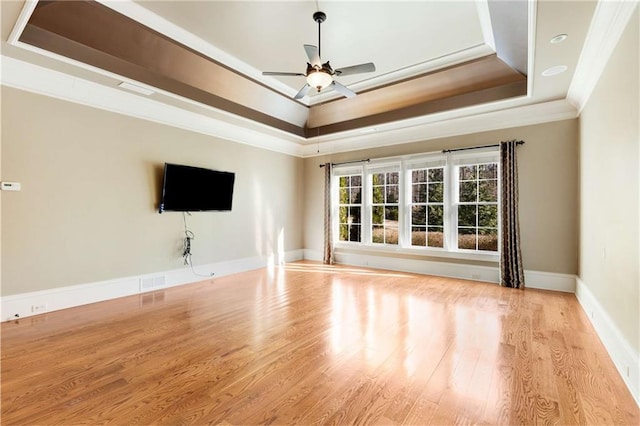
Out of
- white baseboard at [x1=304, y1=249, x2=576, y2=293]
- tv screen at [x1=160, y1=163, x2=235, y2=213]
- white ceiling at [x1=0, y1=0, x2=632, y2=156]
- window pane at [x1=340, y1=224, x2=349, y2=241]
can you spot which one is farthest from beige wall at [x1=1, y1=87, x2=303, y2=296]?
white baseboard at [x1=304, y1=249, x2=576, y2=293]

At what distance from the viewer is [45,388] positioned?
2217 mm

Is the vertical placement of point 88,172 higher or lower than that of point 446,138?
lower

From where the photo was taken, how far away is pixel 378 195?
269 inches

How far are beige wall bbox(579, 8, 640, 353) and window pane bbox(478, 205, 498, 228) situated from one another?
1576 millimetres

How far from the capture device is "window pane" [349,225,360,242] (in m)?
7.16

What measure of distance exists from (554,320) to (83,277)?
5972 mm

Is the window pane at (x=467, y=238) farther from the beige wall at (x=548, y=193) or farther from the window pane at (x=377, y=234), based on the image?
the window pane at (x=377, y=234)

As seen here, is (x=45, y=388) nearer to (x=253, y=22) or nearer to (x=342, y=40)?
(x=253, y=22)

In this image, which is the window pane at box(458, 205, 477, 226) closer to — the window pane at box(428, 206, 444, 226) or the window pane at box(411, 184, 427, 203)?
the window pane at box(428, 206, 444, 226)

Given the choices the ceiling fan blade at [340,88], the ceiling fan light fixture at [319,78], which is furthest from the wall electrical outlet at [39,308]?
the ceiling fan blade at [340,88]

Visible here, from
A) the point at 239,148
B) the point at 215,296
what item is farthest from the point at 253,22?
the point at 215,296

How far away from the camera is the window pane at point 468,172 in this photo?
5621 millimetres

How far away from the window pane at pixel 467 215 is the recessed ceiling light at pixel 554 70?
244 cm

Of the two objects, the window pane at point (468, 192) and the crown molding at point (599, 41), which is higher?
the crown molding at point (599, 41)
